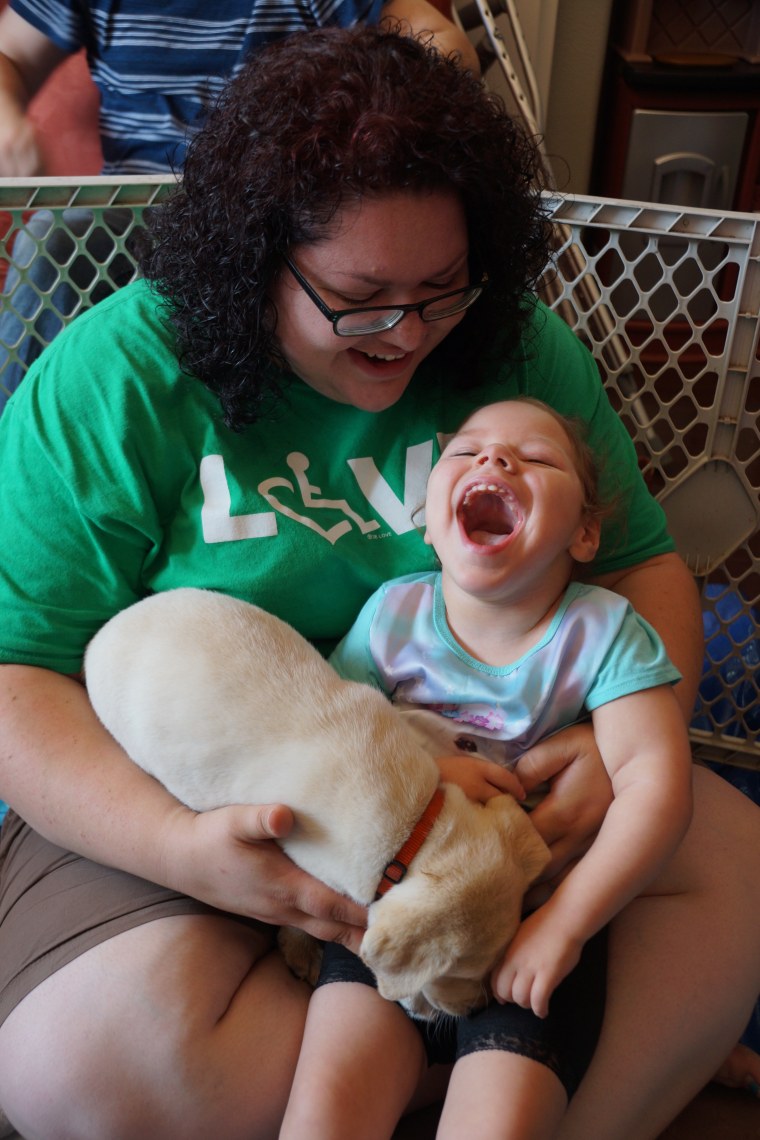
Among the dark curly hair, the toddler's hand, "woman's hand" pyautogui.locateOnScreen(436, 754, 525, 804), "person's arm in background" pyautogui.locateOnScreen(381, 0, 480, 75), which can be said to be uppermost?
"person's arm in background" pyautogui.locateOnScreen(381, 0, 480, 75)

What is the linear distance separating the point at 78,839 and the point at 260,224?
0.61 meters

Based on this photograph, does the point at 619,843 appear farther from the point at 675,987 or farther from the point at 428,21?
the point at 428,21

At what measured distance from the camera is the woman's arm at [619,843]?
35.0 inches

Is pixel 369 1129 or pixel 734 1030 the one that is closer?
pixel 369 1129

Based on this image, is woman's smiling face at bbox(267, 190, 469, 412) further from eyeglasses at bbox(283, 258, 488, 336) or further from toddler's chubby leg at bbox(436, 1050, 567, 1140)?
toddler's chubby leg at bbox(436, 1050, 567, 1140)

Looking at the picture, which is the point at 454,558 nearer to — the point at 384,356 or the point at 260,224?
the point at 384,356

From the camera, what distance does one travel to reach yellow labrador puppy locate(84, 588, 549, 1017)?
2.81ft

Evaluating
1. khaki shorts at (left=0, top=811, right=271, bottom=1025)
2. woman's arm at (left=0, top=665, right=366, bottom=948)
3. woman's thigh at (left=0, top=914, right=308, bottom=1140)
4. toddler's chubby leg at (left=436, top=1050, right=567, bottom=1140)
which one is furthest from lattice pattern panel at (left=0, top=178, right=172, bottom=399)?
toddler's chubby leg at (left=436, top=1050, right=567, bottom=1140)

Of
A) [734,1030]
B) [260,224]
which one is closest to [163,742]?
[260,224]

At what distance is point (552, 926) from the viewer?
2.95 ft

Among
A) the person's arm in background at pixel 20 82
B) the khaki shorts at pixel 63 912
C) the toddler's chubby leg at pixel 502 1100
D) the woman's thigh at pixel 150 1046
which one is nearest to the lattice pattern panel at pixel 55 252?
the person's arm in background at pixel 20 82

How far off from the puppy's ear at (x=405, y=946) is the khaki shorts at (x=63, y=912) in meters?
0.24

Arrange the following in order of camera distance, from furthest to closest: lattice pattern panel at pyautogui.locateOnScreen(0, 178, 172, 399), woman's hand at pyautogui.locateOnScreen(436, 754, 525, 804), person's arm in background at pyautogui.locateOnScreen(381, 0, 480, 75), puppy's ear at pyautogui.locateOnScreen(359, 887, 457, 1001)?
person's arm in background at pyautogui.locateOnScreen(381, 0, 480, 75), lattice pattern panel at pyautogui.locateOnScreen(0, 178, 172, 399), woman's hand at pyautogui.locateOnScreen(436, 754, 525, 804), puppy's ear at pyautogui.locateOnScreen(359, 887, 457, 1001)

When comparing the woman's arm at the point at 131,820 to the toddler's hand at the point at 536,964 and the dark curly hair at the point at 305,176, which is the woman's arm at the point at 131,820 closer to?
the toddler's hand at the point at 536,964
